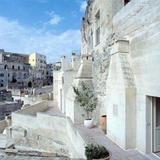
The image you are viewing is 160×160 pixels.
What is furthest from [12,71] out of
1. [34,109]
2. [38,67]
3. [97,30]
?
[97,30]

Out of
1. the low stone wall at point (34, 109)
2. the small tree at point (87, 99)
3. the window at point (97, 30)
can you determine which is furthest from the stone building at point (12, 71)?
the small tree at point (87, 99)

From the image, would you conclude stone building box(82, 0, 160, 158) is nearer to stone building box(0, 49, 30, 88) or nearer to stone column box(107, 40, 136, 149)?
stone column box(107, 40, 136, 149)

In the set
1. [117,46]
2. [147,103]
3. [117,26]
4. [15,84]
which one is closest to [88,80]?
[117,26]

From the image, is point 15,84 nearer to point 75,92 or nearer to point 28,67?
point 28,67

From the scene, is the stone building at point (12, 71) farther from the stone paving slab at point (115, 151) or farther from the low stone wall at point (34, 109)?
the stone paving slab at point (115, 151)

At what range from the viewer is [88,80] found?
634 inches

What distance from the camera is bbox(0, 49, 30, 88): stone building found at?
7605 cm

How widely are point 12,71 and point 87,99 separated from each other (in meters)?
68.2

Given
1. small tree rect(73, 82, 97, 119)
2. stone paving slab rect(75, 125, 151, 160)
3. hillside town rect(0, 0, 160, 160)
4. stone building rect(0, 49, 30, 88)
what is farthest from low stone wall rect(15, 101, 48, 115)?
stone building rect(0, 49, 30, 88)

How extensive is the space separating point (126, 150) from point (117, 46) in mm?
3651

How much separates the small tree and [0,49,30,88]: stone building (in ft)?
209

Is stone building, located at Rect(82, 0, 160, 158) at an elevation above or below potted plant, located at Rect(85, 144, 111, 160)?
above

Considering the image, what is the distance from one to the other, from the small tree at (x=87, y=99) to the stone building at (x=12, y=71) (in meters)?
63.6

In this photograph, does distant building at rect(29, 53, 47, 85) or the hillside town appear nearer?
the hillside town
